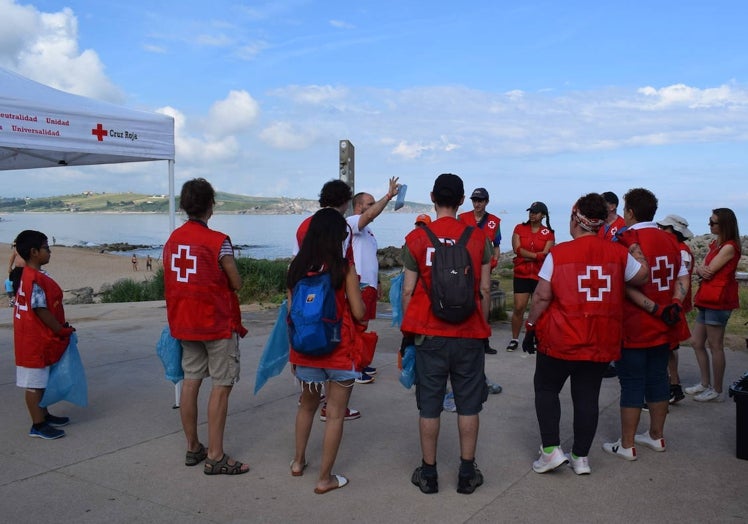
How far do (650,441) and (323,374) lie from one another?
252 cm

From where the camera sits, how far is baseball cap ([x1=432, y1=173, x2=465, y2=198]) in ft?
12.8

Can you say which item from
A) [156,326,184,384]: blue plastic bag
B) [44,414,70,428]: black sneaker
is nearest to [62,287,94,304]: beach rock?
[44,414,70,428]: black sneaker

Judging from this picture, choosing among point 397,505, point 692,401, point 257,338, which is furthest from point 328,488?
point 257,338

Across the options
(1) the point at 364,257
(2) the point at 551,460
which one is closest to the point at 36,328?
(1) the point at 364,257

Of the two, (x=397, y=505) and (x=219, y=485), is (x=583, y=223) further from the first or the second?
(x=219, y=485)

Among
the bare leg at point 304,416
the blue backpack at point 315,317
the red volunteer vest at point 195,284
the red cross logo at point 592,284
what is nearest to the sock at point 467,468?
the bare leg at point 304,416

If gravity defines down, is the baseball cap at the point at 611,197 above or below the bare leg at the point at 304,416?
above

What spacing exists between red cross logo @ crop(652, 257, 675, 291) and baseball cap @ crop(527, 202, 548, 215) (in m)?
3.08

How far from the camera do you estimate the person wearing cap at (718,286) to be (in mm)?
5445

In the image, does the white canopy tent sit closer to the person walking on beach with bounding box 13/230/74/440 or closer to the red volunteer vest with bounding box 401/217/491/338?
the person walking on beach with bounding box 13/230/74/440

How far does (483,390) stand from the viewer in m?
3.86

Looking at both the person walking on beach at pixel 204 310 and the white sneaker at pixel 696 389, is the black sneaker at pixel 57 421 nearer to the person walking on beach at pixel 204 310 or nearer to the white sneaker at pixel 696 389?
the person walking on beach at pixel 204 310

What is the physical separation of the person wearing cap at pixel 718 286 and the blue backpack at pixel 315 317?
3.47 meters

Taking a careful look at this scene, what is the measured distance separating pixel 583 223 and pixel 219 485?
2.78 meters
